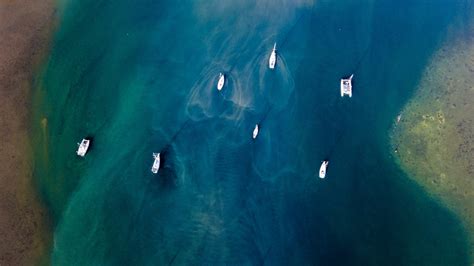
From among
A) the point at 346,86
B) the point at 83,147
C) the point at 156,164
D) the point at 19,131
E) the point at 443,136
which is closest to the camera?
the point at 156,164

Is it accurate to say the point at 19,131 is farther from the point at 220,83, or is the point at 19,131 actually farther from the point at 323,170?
the point at 323,170

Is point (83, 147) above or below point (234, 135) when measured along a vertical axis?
below

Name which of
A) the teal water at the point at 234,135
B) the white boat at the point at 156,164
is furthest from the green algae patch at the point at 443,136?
the white boat at the point at 156,164

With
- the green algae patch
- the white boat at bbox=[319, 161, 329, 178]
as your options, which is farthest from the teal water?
the green algae patch

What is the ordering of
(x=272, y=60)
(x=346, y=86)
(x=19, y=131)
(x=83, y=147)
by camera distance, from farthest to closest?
1. (x=272, y=60)
2. (x=346, y=86)
3. (x=19, y=131)
4. (x=83, y=147)

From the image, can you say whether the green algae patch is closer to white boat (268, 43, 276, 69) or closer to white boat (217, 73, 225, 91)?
white boat (268, 43, 276, 69)

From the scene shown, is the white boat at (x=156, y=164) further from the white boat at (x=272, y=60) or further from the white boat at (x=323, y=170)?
the white boat at (x=323, y=170)

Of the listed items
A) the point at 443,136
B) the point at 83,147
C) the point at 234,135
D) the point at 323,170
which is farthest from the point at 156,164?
the point at 443,136
